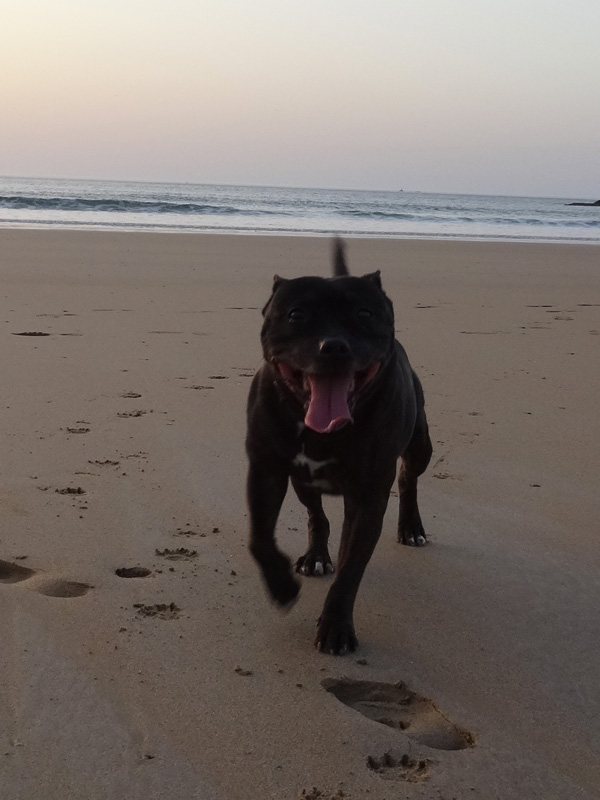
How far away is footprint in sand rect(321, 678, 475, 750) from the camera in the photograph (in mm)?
2453

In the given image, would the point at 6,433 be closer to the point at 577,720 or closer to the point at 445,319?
the point at 577,720

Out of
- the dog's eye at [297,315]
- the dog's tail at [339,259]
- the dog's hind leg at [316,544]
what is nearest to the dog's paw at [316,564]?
the dog's hind leg at [316,544]

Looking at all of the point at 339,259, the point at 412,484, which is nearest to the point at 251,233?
the point at 339,259

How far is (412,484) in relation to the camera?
4117 mm

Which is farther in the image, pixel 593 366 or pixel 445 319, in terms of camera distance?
pixel 445 319

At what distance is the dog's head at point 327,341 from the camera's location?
298 centimetres

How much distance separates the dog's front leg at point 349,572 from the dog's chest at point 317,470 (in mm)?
82

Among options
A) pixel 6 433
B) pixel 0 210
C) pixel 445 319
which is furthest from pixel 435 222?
pixel 6 433

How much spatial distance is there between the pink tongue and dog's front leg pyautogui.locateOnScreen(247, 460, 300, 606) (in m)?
0.33

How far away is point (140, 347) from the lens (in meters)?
7.16

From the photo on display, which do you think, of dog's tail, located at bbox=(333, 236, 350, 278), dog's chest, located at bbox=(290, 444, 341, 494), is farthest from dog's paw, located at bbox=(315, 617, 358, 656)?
dog's tail, located at bbox=(333, 236, 350, 278)

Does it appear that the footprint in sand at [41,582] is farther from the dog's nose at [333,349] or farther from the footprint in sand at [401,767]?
the footprint in sand at [401,767]

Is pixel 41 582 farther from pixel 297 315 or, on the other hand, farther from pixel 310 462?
pixel 297 315

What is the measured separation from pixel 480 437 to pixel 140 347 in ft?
9.65
